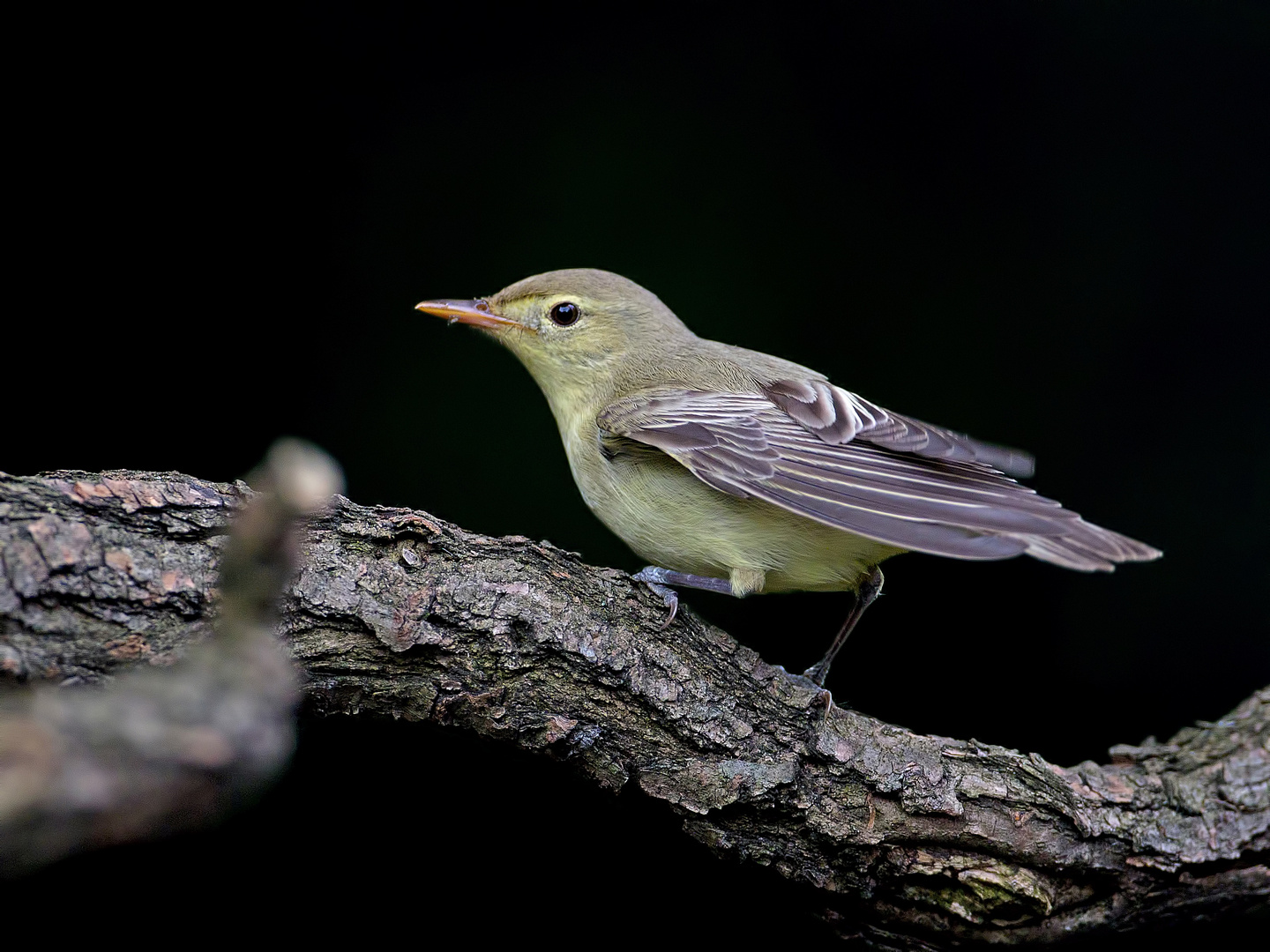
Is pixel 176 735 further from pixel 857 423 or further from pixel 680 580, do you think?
pixel 857 423

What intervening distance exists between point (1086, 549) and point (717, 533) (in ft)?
3.23

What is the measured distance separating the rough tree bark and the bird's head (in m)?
1.21

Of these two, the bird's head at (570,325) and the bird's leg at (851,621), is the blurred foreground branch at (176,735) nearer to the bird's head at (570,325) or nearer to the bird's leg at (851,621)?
the bird's leg at (851,621)

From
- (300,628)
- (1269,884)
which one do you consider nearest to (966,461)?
(1269,884)

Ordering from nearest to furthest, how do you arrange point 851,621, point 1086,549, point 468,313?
point 1086,549 < point 851,621 < point 468,313

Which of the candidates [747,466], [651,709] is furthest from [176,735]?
[747,466]

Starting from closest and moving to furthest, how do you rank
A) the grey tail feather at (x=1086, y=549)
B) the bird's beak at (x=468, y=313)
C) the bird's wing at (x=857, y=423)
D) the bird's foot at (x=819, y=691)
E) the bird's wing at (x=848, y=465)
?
the grey tail feather at (x=1086, y=549)
the bird's wing at (x=848, y=465)
the bird's foot at (x=819, y=691)
the bird's wing at (x=857, y=423)
the bird's beak at (x=468, y=313)

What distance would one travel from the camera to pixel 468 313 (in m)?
3.55

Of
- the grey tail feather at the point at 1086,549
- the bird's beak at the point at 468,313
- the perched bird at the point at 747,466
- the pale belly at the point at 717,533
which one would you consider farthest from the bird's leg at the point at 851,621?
the bird's beak at the point at 468,313

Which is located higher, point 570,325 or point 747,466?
point 570,325

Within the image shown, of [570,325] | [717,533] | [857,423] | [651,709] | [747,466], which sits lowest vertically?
[651,709]

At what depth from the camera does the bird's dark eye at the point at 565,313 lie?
143 inches

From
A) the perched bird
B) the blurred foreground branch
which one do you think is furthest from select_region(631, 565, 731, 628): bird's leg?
the blurred foreground branch

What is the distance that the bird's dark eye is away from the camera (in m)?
3.63
